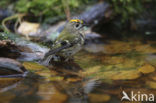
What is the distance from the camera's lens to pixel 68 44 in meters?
2.99

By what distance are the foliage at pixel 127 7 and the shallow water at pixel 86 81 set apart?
2.39 metres

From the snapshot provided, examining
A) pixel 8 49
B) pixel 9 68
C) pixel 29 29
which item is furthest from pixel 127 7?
pixel 9 68

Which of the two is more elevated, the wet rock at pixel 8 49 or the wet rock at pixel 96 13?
the wet rock at pixel 96 13

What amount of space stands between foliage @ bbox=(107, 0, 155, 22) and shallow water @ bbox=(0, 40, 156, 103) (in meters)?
2.39

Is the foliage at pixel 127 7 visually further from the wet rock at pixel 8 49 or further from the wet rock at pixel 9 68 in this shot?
the wet rock at pixel 9 68

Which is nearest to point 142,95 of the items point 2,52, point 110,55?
point 110,55

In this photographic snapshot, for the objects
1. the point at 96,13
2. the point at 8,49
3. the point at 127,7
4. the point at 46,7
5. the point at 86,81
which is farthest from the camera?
the point at 127,7

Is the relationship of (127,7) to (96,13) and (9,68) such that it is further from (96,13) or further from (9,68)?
(9,68)

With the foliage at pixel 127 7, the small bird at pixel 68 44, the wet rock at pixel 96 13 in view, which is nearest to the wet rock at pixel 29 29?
the wet rock at pixel 96 13

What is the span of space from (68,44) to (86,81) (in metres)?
0.82

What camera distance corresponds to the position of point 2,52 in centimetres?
284

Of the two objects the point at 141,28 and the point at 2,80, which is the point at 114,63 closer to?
the point at 2,80

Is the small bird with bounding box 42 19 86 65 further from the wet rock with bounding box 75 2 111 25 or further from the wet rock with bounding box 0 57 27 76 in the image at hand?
the wet rock with bounding box 75 2 111 25

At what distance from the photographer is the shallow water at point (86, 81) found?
6.39 feet
